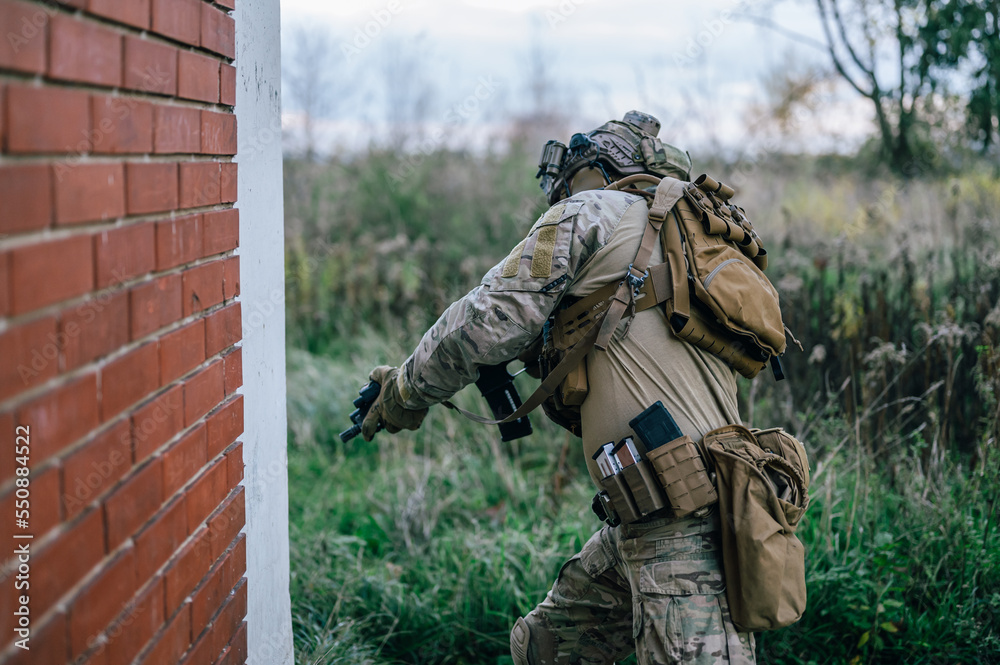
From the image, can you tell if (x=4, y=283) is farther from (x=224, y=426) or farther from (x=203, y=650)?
Result: (x=203, y=650)

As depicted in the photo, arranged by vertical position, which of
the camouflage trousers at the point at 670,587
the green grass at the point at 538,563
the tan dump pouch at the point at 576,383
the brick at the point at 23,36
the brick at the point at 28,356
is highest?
the brick at the point at 23,36

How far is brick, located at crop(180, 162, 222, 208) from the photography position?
151 cm

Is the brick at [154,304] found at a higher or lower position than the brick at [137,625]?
higher

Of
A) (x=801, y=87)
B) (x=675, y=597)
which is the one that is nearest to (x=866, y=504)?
(x=675, y=597)

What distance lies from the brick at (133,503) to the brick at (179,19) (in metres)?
0.77

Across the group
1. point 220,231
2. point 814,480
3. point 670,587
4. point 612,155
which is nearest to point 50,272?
point 220,231

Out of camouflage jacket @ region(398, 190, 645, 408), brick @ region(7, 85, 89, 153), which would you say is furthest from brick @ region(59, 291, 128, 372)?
camouflage jacket @ region(398, 190, 645, 408)

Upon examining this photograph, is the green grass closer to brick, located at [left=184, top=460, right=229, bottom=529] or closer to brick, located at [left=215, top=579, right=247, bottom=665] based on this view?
brick, located at [left=215, top=579, right=247, bottom=665]

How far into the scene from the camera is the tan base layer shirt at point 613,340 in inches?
81.2

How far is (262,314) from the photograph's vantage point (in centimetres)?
201

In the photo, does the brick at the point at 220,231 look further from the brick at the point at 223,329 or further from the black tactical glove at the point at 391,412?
the black tactical glove at the point at 391,412

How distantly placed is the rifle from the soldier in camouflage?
14cm

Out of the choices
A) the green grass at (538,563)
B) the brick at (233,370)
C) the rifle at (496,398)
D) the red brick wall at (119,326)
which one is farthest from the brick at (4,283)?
the green grass at (538,563)

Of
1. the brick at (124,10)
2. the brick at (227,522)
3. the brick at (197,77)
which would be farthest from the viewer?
the brick at (227,522)
